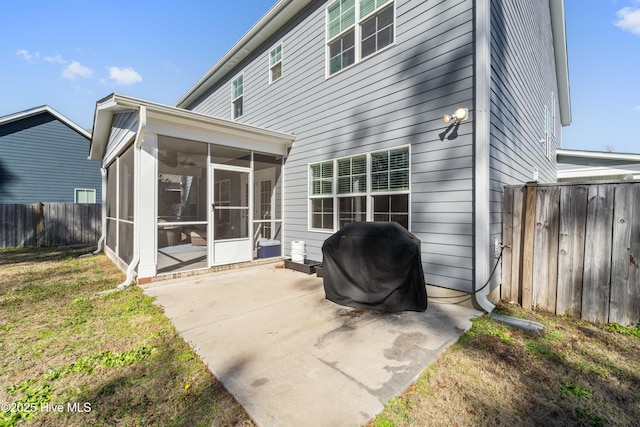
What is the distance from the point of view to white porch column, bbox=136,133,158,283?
4809mm

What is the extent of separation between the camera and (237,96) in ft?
29.9

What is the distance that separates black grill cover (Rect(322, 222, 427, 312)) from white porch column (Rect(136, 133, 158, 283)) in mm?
3314

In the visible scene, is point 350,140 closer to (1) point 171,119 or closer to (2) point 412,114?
(2) point 412,114

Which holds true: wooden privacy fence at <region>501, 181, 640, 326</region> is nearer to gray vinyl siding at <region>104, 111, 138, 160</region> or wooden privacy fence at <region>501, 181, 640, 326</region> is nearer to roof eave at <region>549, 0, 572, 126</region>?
gray vinyl siding at <region>104, 111, 138, 160</region>

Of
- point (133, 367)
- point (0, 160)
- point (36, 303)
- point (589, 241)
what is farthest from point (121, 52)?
point (589, 241)

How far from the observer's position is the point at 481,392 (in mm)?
2111

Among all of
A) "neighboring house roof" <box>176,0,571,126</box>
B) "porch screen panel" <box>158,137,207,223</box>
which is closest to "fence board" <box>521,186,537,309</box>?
"porch screen panel" <box>158,137,207,223</box>

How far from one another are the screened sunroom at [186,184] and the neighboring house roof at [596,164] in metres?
10.7

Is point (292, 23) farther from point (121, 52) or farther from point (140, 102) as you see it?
point (121, 52)

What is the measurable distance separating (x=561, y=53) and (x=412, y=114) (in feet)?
30.5

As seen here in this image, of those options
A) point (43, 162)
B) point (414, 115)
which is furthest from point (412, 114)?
point (43, 162)

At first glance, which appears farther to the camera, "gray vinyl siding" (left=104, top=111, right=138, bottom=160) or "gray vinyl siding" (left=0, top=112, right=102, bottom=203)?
"gray vinyl siding" (left=0, top=112, right=102, bottom=203)

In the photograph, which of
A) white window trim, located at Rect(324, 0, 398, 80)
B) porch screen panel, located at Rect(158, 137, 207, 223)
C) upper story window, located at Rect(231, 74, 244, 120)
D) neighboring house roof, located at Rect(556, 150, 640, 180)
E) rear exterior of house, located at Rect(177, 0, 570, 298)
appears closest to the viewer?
rear exterior of house, located at Rect(177, 0, 570, 298)

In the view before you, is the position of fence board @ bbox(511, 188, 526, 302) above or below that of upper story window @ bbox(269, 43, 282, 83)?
below
